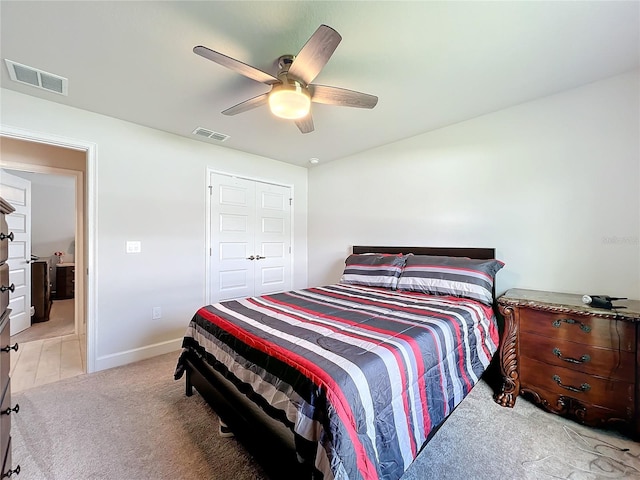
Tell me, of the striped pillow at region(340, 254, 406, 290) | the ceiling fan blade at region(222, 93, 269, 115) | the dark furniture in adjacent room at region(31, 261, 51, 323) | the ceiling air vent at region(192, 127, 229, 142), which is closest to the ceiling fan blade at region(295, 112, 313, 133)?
the ceiling fan blade at region(222, 93, 269, 115)

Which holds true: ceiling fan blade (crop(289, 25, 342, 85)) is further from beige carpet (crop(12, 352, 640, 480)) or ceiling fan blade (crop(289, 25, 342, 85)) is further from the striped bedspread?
beige carpet (crop(12, 352, 640, 480))

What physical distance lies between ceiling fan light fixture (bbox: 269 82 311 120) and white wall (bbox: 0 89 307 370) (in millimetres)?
1988

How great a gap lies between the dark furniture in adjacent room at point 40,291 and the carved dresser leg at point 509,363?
603cm

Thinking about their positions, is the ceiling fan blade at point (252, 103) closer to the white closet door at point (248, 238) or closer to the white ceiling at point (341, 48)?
the white ceiling at point (341, 48)

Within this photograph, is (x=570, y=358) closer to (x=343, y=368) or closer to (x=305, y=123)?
(x=343, y=368)

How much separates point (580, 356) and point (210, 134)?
393cm

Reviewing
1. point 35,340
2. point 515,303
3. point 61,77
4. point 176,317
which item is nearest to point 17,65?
point 61,77

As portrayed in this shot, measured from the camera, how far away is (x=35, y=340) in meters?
3.38

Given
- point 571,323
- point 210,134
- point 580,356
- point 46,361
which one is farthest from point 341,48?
point 46,361

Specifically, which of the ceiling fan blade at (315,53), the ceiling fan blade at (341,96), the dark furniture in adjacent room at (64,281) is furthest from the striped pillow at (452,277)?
the dark furniture in adjacent room at (64,281)

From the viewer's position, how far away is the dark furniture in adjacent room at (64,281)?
5.61 m

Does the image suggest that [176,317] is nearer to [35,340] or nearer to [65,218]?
[35,340]

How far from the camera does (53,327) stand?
3.87 meters

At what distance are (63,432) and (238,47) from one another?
278 centimetres
